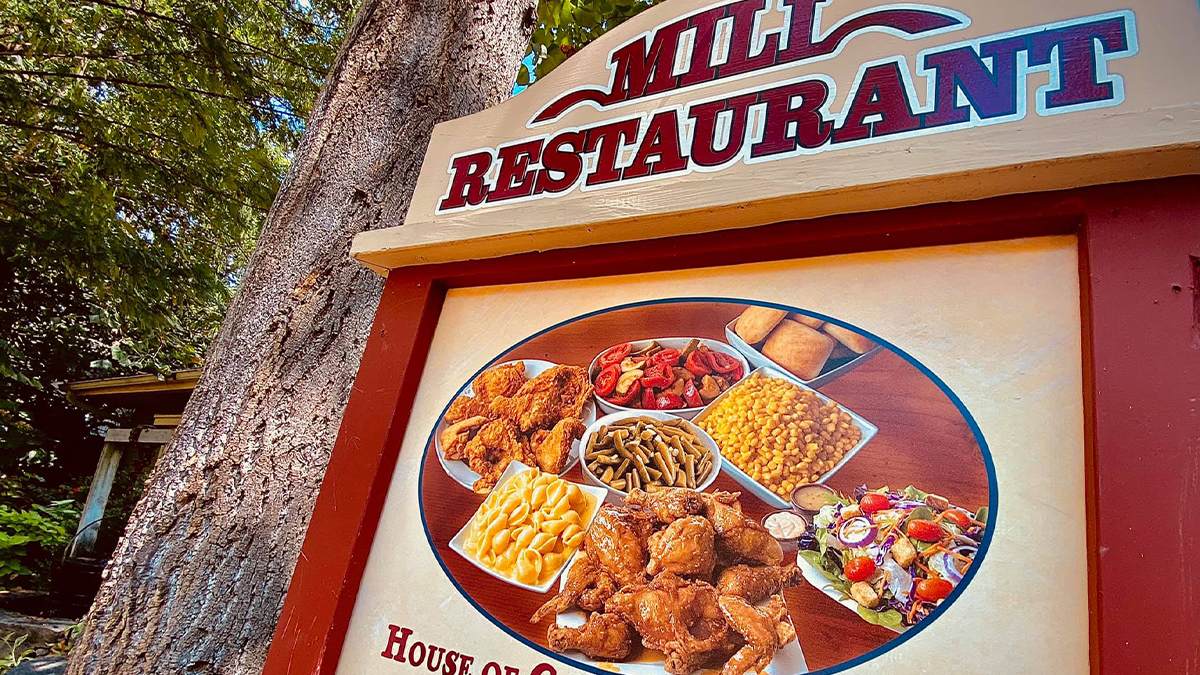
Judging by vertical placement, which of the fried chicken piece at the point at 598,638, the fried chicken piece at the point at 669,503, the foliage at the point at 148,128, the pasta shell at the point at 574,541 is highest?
the foliage at the point at 148,128

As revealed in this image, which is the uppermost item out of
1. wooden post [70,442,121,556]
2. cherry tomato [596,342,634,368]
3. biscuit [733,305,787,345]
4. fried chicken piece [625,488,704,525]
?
biscuit [733,305,787,345]

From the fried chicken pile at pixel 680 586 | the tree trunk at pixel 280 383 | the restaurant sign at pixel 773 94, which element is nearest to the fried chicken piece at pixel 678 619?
the fried chicken pile at pixel 680 586

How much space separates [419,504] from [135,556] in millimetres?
879

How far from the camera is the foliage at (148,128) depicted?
5.56 metres

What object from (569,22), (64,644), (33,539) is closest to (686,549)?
(569,22)

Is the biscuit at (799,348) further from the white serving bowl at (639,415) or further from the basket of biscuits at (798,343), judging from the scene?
the white serving bowl at (639,415)

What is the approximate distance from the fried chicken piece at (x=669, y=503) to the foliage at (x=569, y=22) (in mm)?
2772

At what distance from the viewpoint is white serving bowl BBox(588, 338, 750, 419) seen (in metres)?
1.18

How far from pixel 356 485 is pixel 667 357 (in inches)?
26.3

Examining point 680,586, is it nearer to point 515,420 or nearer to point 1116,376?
point 515,420

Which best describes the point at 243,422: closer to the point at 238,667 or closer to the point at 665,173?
the point at 238,667

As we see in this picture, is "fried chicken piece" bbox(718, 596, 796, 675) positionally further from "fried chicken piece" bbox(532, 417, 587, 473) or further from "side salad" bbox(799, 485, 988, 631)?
"fried chicken piece" bbox(532, 417, 587, 473)

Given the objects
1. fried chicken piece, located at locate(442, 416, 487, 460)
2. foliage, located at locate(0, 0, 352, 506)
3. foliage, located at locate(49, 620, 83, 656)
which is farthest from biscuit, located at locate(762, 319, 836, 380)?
foliage, located at locate(49, 620, 83, 656)

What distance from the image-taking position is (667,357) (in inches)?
48.7
